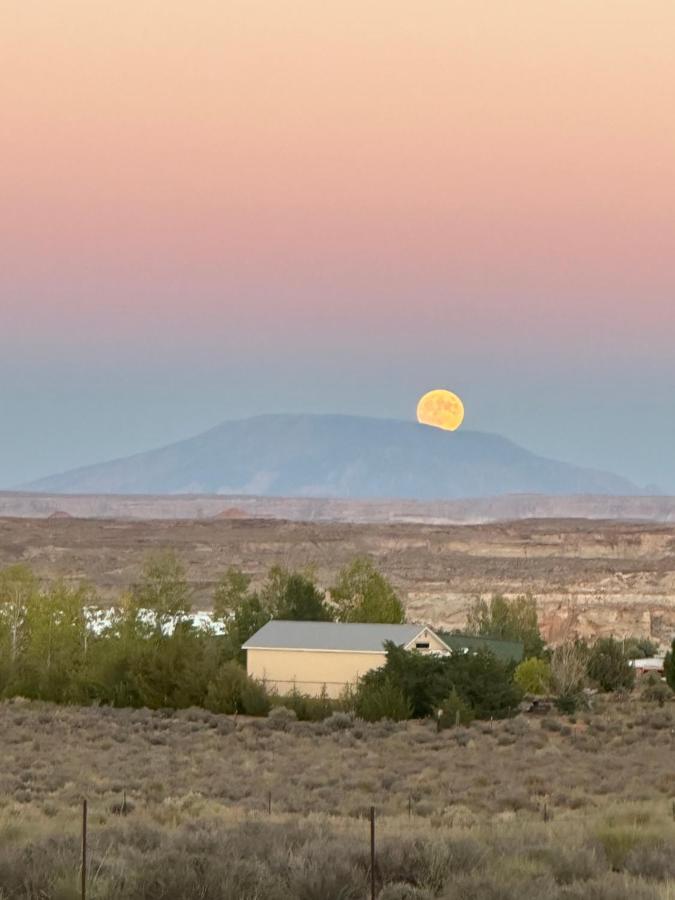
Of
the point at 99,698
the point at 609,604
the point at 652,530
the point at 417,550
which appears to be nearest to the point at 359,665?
the point at 99,698

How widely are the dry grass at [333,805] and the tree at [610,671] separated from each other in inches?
298

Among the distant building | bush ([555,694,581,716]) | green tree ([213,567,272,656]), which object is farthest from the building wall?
the distant building

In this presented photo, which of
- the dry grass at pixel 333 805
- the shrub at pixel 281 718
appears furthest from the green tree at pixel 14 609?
the shrub at pixel 281 718

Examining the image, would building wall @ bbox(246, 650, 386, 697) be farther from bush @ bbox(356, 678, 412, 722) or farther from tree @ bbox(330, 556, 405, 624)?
tree @ bbox(330, 556, 405, 624)

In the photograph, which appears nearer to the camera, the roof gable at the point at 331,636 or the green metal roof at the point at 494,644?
the roof gable at the point at 331,636

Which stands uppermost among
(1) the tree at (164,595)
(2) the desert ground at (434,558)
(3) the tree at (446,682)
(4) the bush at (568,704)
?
(2) the desert ground at (434,558)

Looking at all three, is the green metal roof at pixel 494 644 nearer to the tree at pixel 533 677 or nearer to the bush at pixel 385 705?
the tree at pixel 533 677

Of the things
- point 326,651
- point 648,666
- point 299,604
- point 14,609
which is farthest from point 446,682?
point 14,609

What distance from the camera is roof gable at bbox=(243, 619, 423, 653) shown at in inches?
2018

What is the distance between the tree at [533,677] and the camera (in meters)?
54.2

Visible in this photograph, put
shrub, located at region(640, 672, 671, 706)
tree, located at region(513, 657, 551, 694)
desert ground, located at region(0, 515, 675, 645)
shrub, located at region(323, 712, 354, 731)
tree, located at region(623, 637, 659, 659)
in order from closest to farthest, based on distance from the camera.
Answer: shrub, located at region(323, 712, 354, 731), shrub, located at region(640, 672, 671, 706), tree, located at region(513, 657, 551, 694), tree, located at region(623, 637, 659, 659), desert ground, located at region(0, 515, 675, 645)

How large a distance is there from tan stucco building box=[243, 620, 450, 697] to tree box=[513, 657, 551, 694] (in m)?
4.66

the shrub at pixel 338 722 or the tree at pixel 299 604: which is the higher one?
the tree at pixel 299 604

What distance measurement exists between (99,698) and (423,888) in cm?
3930
